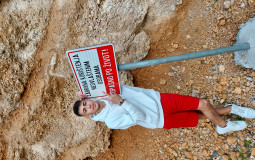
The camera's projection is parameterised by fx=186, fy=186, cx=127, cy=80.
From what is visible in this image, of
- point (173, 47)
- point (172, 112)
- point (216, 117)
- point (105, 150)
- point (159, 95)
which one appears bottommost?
point (105, 150)

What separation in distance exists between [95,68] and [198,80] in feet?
7.98

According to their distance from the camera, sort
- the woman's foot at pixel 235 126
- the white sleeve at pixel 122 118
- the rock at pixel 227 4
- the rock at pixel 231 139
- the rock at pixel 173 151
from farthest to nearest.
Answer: the rock at pixel 173 151 < the rock at pixel 227 4 < the rock at pixel 231 139 < the woman's foot at pixel 235 126 < the white sleeve at pixel 122 118

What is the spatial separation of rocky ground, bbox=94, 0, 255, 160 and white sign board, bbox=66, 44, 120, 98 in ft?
6.69

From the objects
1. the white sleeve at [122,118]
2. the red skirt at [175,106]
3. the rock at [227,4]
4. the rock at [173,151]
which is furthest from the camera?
the rock at [173,151]

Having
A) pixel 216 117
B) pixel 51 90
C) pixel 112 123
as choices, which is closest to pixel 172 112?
pixel 216 117

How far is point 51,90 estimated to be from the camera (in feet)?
9.95

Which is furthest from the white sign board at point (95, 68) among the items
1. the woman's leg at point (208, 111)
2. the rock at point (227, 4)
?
the rock at point (227, 4)

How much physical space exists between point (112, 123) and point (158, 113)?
61 cm

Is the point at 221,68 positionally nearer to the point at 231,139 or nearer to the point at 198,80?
the point at 198,80

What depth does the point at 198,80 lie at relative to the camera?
360 cm

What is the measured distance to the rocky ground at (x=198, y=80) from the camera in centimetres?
309

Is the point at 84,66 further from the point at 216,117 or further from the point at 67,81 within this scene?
the point at 216,117

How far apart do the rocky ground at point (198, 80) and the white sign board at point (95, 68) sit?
2040mm

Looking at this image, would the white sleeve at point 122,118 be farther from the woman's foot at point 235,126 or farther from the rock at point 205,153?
the rock at point 205,153
